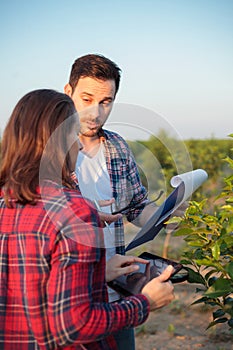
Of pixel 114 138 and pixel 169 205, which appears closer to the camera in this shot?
pixel 169 205

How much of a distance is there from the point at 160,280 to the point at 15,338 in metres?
0.42

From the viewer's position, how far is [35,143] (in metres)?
1.31

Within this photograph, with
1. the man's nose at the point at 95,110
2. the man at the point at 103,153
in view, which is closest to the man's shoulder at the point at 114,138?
the man at the point at 103,153

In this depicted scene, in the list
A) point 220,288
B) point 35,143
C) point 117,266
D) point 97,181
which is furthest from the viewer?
point 97,181

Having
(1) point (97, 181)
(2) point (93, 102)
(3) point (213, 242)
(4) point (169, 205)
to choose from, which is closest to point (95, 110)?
(2) point (93, 102)

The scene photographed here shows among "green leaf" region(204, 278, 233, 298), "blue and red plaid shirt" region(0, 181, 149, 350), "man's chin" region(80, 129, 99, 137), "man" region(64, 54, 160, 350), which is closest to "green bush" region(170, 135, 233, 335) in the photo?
"green leaf" region(204, 278, 233, 298)

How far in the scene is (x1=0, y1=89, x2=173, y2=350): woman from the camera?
1.21 meters

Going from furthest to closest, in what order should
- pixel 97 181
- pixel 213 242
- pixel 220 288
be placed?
1. pixel 97 181
2. pixel 213 242
3. pixel 220 288

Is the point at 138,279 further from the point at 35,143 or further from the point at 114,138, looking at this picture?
the point at 114,138

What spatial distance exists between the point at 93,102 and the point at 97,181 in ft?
1.05

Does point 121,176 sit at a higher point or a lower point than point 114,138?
lower

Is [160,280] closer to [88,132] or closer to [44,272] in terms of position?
[44,272]

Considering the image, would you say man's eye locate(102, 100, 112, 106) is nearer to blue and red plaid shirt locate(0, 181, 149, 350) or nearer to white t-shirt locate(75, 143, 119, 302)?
white t-shirt locate(75, 143, 119, 302)

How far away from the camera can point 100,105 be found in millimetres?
2051
